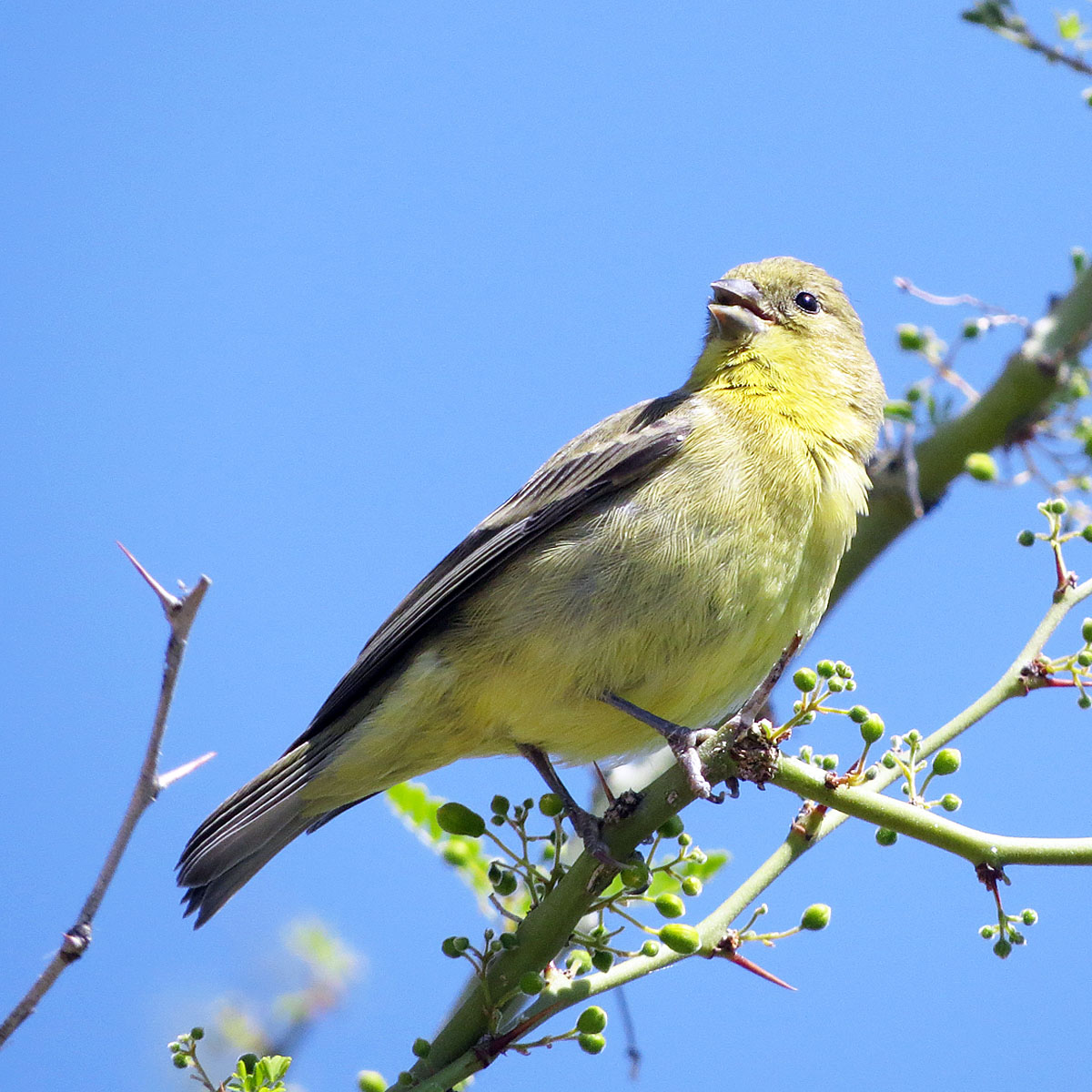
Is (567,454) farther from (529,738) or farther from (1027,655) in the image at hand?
(1027,655)

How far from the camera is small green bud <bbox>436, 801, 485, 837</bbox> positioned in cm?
314

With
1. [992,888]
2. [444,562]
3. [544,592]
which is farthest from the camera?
[444,562]

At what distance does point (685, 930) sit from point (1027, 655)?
903mm

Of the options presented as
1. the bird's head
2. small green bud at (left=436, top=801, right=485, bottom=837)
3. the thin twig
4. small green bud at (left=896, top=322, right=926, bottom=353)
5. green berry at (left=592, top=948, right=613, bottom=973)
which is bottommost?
the thin twig

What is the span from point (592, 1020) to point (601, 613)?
5.38ft

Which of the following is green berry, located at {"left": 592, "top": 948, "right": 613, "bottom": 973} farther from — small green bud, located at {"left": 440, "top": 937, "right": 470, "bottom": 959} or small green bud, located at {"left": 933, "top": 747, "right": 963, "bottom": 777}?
small green bud, located at {"left": 933, "top": 747, "right": 963, "bottom": 777}

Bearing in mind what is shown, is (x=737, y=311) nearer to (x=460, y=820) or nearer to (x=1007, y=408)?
(x=1007, y=408)

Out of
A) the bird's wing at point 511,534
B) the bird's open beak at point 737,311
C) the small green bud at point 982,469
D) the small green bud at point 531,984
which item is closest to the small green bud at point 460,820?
the small green bud at point 531,984

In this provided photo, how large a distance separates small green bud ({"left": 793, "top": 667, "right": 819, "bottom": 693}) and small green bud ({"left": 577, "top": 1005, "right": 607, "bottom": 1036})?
80cm

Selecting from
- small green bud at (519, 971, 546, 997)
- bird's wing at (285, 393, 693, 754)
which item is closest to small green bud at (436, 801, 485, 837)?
small green bud at (519, 971, 546, 997)

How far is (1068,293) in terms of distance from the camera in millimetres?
2729

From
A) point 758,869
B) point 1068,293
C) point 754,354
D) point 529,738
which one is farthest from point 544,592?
point 1068,293

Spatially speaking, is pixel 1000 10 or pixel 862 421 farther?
pixel 862 421

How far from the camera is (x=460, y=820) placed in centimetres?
316
